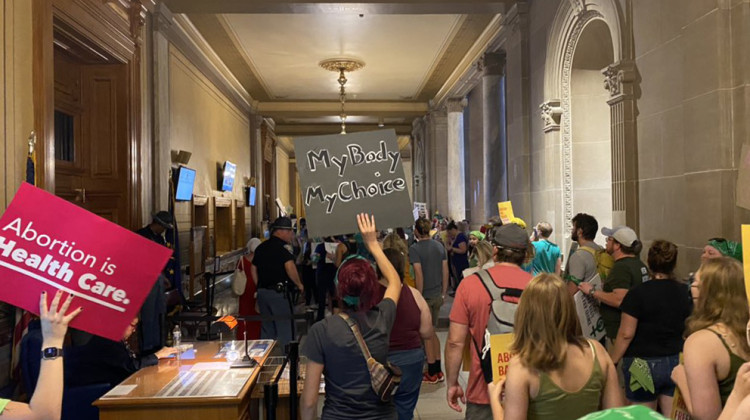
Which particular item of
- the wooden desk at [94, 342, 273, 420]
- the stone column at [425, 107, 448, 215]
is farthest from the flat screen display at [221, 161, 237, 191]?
the wooden desk at [94, 342, 273, 420]

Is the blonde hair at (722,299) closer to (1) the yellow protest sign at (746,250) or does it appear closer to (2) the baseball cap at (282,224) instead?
(1) the yellow protest sign at (746,250)

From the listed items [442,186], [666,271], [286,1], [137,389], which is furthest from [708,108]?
[442,186]

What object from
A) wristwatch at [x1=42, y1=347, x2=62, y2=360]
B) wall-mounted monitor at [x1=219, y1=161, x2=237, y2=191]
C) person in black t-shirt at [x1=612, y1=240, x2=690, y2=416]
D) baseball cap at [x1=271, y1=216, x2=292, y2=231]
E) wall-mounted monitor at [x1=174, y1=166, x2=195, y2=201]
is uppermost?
wall-mounted monitor at [x1=219, y1=161, x2=237, y2=191]

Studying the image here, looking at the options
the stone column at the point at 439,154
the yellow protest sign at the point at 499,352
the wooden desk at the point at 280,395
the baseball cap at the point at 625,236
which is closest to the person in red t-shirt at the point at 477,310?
the yellow protest sign at the point at 499,352

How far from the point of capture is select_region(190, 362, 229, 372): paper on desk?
3.39m

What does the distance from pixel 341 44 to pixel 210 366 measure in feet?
29.6

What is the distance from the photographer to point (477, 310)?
9.11 ft

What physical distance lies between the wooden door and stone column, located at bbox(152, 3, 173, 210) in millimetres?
981

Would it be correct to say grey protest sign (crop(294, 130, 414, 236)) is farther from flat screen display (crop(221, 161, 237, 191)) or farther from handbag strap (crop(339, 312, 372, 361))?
flat screen display (crop(221, 161, 237, 191))

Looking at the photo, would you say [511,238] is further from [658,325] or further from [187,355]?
[187,355]

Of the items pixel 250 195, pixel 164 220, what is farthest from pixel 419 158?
pixel 164 220

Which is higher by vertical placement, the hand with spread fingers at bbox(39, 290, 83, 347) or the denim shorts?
the hand with spread fingers at bbox(39, 290, 83, 347)

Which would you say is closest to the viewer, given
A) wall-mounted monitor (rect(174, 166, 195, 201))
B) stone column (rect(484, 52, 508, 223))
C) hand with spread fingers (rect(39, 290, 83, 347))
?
hand with spread fingers (rect(39, 290, 83, 347))

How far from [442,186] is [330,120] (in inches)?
239
